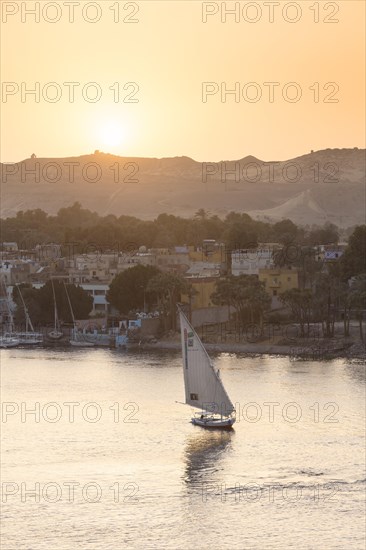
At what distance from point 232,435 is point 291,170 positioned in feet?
526

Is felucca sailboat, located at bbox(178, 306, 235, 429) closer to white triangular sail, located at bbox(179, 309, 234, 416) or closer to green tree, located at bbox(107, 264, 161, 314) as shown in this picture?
white triangular sail, located at bbox(179, 309, 234, 416)

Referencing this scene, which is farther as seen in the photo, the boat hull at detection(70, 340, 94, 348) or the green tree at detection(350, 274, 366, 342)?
the boat hull at detection(70, 340, 94, 348)

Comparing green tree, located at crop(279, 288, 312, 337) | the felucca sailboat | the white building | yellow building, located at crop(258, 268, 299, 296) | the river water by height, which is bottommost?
the river water

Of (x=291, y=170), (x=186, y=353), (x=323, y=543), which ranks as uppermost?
(x=291, y=170)

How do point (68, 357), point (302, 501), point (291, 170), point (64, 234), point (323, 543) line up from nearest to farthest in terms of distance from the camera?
point (323, 543) → point (302, 501) → point (68, 357) → point (64, 234) → point (291, 170)

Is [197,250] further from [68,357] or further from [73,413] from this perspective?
[73,413]

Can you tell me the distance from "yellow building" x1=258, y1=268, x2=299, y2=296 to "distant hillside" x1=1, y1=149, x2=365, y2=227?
3487 inches

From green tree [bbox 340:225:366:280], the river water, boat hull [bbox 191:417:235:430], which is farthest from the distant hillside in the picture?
boat hull [bbox 191:417:235:430]

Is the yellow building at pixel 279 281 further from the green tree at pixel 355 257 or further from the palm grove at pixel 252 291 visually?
the green tree at pixel 355 257

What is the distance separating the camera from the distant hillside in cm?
15788

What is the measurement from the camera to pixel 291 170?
7613 inches

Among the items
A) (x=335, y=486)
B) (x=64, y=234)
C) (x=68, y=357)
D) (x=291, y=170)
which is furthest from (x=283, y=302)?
(x=291, y=170)

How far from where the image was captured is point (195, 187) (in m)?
177

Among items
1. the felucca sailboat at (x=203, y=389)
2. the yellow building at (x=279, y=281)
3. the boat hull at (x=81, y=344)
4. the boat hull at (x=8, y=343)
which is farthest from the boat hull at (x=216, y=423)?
the yellow building at (x=279, y=281)
